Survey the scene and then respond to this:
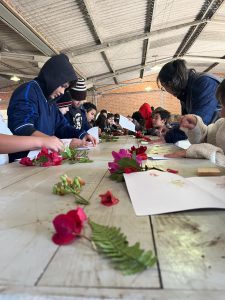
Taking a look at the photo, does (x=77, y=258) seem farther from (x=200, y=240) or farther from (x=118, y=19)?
(x=118, y=19)

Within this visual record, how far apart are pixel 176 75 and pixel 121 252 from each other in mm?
2032

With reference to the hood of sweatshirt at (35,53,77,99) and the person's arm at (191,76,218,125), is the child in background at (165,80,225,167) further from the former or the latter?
the hood of sweatshirt at (35,53,77,99)

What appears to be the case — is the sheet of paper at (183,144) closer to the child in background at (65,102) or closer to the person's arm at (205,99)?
the person's arm at (205,99)

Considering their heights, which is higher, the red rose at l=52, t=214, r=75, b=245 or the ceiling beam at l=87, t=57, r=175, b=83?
the ceiling beam at l=87, t=57, r=175, b=83

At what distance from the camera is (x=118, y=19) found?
533cm

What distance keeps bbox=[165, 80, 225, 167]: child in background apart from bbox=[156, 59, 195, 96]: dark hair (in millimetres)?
490

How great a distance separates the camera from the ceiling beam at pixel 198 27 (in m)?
6.15

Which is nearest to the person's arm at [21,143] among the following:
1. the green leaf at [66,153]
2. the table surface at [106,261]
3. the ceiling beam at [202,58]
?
the green leaf at [66,153]

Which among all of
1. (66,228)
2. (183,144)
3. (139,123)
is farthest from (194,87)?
(139,123)

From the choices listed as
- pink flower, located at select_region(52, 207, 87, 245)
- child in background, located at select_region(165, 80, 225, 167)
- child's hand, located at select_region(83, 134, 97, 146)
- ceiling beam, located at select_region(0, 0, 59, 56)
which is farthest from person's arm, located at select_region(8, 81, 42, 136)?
ceiling beam, located at select_region(0, 0, 59, 56)

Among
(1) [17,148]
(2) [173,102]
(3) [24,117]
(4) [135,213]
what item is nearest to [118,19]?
(3) [24,117]

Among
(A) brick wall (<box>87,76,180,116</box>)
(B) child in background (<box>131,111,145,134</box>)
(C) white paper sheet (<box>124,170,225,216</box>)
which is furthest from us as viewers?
(A) brick wall (<box>87,76,180,116</box>)

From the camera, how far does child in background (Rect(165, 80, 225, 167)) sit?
147 centimetres

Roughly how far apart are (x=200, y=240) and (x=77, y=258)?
7.7 inches
